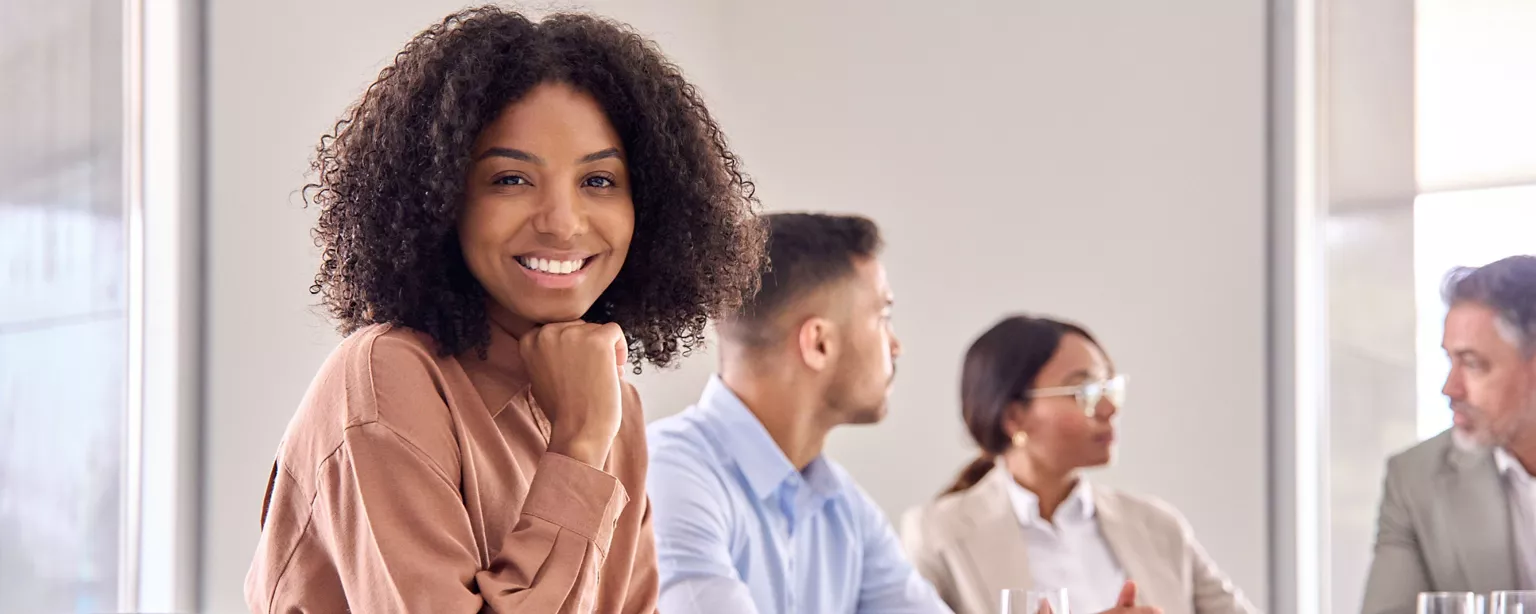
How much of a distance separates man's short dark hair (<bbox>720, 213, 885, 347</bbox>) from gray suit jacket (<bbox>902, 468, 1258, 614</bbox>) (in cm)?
52

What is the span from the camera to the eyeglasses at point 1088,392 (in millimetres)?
2707

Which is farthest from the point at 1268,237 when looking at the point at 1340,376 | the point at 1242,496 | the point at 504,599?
the point at 504,599

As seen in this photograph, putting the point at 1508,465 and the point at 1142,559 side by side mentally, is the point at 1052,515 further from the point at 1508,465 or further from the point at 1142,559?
the point at 1508,465

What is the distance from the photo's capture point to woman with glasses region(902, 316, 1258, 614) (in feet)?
8.61

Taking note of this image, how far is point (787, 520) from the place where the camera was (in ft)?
7.37

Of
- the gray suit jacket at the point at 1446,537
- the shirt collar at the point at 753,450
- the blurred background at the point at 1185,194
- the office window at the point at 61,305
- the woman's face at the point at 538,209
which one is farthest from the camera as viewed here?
the blurred background at the point at 1185,194

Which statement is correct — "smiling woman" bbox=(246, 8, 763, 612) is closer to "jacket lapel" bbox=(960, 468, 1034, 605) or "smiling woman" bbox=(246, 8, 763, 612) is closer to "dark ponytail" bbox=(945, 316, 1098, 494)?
"jacket lapel" bbox=(960, 468, 1034, 605)

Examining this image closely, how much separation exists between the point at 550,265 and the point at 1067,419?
179cm

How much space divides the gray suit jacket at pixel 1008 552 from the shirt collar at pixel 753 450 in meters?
0.38

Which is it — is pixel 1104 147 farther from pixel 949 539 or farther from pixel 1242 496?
pixel 949 539

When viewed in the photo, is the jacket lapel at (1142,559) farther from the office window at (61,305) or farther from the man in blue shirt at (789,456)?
the office window at (61,305)

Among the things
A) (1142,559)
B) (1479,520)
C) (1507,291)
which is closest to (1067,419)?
(1142,559)

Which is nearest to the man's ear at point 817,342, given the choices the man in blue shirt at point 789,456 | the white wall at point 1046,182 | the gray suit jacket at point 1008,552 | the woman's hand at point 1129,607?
the man in blue shirt at point 789,456

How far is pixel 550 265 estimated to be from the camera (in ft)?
3.54
